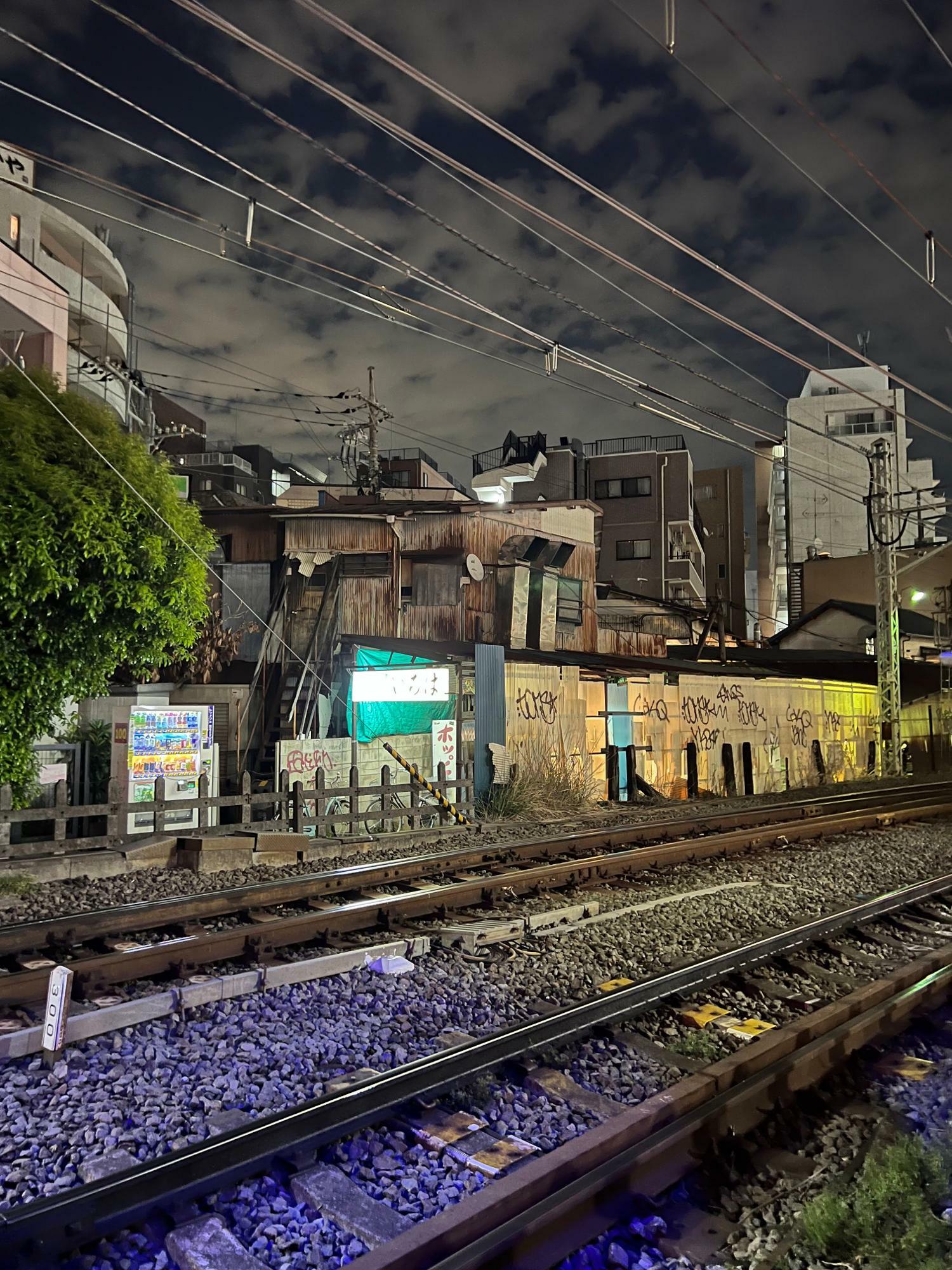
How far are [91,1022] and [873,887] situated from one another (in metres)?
9.33

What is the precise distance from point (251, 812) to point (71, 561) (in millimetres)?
5124

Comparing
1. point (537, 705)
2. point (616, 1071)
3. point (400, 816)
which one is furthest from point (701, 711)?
point (616, 1071)

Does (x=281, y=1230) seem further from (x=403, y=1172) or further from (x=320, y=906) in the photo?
(x=320, y=906)

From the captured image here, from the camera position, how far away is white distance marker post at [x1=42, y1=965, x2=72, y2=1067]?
5.13 metres

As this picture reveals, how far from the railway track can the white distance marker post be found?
117 cm

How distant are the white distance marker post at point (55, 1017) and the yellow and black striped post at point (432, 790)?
396 inches

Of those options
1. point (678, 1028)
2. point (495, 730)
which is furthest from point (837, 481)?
point (678, 1028)

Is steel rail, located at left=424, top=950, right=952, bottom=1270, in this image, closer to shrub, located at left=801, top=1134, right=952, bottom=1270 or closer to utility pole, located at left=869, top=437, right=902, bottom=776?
shrub, located at left=801, top=1134, right=952, bottom=1270

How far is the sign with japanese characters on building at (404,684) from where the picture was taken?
17328 millimetres

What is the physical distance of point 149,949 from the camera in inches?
273

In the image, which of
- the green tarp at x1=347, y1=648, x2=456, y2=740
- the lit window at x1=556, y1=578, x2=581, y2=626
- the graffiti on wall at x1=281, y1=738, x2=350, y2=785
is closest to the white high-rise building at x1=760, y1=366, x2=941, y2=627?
the lit window at x1=556, y1=578, x2=581, y2=626

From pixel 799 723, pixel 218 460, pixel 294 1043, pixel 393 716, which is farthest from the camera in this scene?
pixel 218 460

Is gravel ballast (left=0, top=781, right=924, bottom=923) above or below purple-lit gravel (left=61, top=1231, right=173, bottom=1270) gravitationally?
above

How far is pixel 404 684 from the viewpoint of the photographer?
58.0ft
